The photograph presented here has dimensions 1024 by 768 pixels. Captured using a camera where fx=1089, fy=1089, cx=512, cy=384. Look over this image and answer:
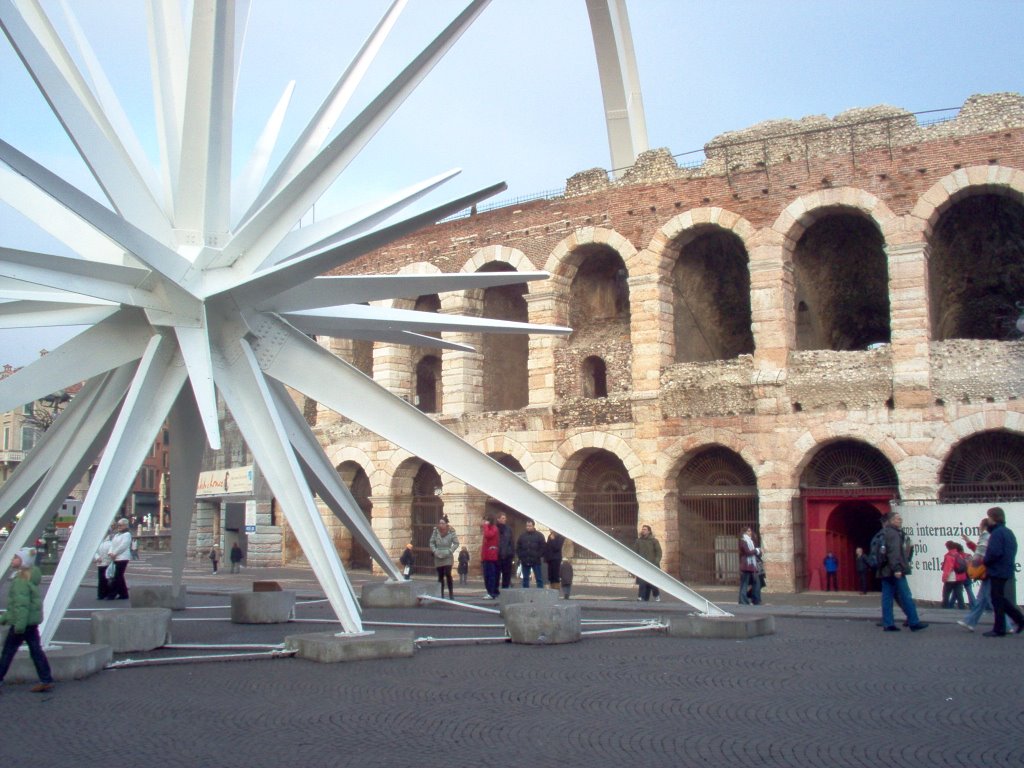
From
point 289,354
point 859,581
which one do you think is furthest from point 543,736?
point 859,581

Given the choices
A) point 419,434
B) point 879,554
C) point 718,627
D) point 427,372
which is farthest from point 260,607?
point 427,372

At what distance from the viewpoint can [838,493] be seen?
2302 cm

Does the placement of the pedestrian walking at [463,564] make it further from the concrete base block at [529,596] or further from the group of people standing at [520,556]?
the concrete base block at [529,596]

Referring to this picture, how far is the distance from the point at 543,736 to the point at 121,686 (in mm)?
3996

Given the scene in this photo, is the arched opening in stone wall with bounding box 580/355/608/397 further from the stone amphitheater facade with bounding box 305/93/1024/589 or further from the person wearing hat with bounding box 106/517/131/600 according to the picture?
the person wearing hat with bounding box 106/517/131/600

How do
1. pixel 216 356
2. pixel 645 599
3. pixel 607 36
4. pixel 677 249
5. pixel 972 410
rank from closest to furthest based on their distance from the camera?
pixel 216 356
pixel 645 599
pixel 972 410
pixel 677 249
pixel 607 36

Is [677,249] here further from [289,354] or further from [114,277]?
[114,277]

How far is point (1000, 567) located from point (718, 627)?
9.97 ft

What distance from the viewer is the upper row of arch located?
21.7 m

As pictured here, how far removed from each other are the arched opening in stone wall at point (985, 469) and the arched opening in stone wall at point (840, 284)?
18.3 ft

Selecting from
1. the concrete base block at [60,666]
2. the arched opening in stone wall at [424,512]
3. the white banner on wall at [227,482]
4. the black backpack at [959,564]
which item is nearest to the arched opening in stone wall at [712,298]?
the arched opening in stone wall at [424,512]

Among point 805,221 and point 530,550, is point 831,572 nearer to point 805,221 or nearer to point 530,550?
point 805,221

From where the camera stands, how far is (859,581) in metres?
23.5

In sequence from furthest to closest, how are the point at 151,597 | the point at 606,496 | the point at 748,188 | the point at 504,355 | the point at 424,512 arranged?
1. the point at 504,355
2. the point at 424,512
3. the point at 606,496
4. the point at 748,188
5. the point at 151,597
